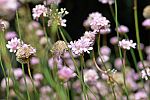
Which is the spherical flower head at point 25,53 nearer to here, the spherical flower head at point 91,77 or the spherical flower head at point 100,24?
the spherical flower head at point 100,24

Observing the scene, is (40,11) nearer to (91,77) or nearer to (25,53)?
(25,53)

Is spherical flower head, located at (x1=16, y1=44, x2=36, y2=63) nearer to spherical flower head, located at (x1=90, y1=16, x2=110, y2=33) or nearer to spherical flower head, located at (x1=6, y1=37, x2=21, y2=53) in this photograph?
spherical flower head, located at (x1=6, y1=37, x2=21, y2=53)

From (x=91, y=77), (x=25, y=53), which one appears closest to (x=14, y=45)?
(x=25, y=53)

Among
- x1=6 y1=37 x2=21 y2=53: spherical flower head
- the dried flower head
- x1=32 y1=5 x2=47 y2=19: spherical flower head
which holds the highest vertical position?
x1=32 y1=5 x2=47 y2=19: spherical flower head

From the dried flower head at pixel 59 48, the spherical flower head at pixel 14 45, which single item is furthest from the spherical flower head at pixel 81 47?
the spherical flower head at pixel 14 45

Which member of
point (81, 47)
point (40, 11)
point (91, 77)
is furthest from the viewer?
point (91, 77)

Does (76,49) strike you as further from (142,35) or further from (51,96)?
(142,35)

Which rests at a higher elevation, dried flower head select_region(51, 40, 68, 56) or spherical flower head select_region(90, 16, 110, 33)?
spherical flower head select_region(90, 16, 110, 33)

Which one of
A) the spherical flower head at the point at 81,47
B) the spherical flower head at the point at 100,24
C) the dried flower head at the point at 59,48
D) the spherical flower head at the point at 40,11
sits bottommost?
the spherical flower head at the point at 81,47

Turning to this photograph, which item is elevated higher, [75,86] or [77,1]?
[77,1]

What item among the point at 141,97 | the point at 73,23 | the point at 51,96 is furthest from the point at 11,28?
the point at 141,97

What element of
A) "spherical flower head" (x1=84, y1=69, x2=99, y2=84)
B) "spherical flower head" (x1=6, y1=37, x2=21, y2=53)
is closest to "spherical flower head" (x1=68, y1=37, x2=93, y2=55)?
"spherical flower head" (x1=6, y1=37, x2=21, y2=53)
